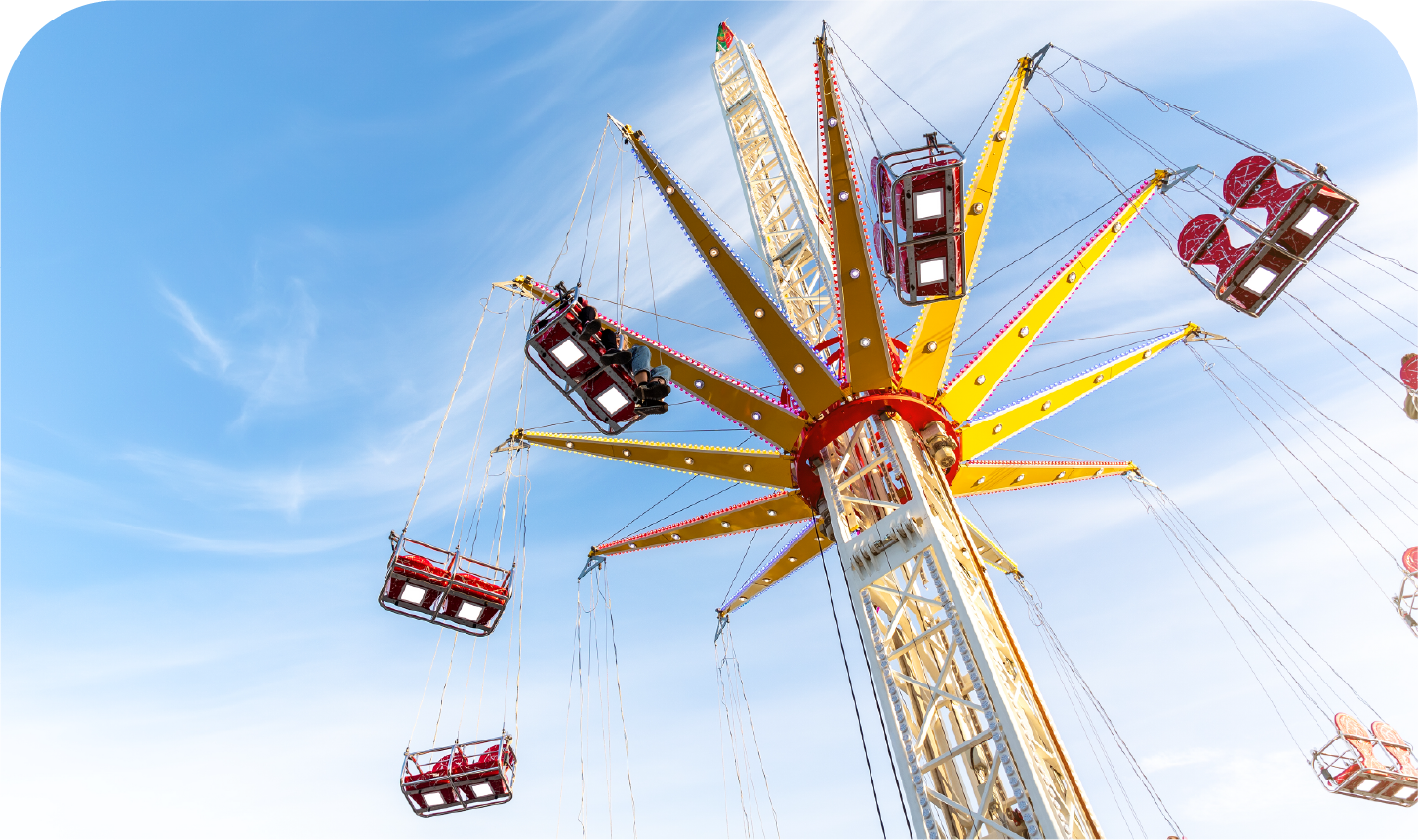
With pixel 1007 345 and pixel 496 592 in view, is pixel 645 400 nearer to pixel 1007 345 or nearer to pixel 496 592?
pixel 496 592

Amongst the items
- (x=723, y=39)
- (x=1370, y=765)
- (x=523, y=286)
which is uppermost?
(x=723, y=39)

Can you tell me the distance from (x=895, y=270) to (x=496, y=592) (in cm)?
861

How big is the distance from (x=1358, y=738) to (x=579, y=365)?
1757 centimetres

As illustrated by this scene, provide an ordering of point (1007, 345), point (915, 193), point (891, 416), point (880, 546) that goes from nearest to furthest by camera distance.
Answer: point (915, 193)
point (880, 546)
point (891, 416)
point (1007, 345)

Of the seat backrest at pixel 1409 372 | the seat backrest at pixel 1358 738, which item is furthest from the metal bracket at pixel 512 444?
the seat backrest at pixel 1358 738

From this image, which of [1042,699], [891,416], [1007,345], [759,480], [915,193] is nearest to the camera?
[1042,699]

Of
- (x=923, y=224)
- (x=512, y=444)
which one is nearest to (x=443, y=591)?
(x=512, y=444)

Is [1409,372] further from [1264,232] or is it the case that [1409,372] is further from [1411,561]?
[1411,561]

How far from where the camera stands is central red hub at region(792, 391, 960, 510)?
504 inches

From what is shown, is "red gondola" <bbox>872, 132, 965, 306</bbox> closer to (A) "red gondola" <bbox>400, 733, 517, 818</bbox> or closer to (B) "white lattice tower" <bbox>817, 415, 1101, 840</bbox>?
(B) "white lattice tower" <bbox>817, 415, 1101, 840</bbox>

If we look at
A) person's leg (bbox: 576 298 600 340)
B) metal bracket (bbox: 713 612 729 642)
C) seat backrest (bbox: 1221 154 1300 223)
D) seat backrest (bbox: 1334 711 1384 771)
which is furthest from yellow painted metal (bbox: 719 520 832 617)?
seat backrest (bbox: 1334 711 1384 771)

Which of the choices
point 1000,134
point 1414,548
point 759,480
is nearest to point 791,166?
point 1000,134

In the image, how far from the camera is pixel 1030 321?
1378 centimetres

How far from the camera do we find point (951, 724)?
35.7 feet
